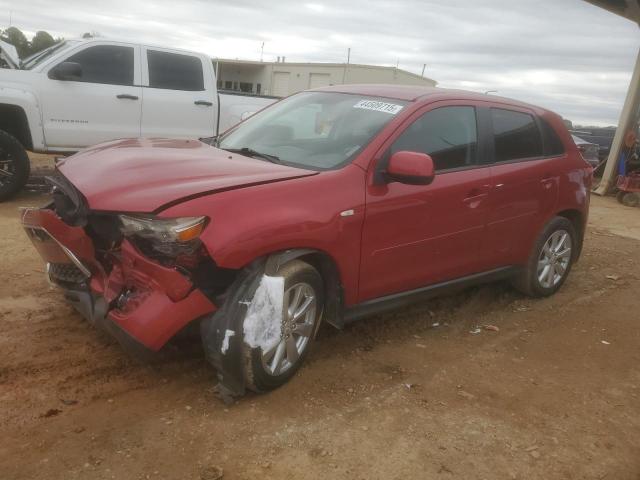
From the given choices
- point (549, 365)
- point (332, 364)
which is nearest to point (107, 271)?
point (332, 364)

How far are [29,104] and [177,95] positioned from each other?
1897 millimetres

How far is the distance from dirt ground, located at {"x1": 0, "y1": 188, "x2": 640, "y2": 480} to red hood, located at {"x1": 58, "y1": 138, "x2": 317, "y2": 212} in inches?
41.2

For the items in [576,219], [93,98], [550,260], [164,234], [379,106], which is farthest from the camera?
[93,98]

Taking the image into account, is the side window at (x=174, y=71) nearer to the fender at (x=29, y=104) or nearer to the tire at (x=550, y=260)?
the fender at (x=29, y=104)

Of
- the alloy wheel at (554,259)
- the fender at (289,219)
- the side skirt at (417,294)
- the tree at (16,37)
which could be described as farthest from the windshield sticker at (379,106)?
the tree at (16,37)

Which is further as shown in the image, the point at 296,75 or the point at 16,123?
the point at 296,75

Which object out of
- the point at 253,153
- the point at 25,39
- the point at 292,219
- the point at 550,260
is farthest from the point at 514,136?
the point at 25,39

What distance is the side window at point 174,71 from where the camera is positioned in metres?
8.13

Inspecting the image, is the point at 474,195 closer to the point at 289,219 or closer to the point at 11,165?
the point at 289,219

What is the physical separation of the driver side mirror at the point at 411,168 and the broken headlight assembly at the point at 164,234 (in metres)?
1.22

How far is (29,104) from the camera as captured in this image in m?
7.25

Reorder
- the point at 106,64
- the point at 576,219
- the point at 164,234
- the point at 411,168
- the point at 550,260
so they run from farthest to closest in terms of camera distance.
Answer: the point at 106,64 → the point at 576,219 → the point at 550,260 → the point at 411,168 → the point at 164,234

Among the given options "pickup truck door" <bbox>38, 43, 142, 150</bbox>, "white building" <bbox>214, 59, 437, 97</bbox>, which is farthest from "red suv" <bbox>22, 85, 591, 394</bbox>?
"white building" <bbox>214, 59, 437, 97</bbox>

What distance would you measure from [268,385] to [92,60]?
6.03m
